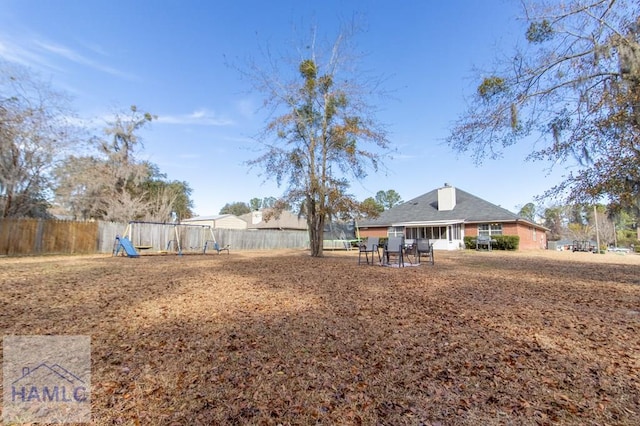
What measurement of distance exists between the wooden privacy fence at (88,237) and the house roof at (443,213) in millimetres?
12294

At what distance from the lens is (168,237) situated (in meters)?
18.7

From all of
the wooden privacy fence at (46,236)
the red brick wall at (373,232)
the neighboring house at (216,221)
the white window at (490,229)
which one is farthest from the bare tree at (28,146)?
the white window at (490,229)

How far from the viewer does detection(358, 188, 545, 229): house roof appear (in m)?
23.5

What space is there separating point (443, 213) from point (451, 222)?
7.22 ft

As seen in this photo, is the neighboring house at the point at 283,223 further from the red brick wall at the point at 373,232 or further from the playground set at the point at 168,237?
the playground set at the point at 168,237

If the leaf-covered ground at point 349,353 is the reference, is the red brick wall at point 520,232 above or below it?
above

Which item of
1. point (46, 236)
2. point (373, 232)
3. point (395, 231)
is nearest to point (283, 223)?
point (373, 232)

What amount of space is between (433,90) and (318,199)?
22.1 feet

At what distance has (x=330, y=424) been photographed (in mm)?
1948

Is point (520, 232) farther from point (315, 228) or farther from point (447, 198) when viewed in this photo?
point (315, 228)

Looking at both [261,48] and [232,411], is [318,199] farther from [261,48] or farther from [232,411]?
[232,411]

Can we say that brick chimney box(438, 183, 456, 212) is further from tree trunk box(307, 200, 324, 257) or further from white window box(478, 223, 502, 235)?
tree trunk box(307, 200, 324, 257)

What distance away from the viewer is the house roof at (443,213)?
23547 millimetres

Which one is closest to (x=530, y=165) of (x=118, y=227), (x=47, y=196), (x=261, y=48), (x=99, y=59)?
(x=261, y=48)
